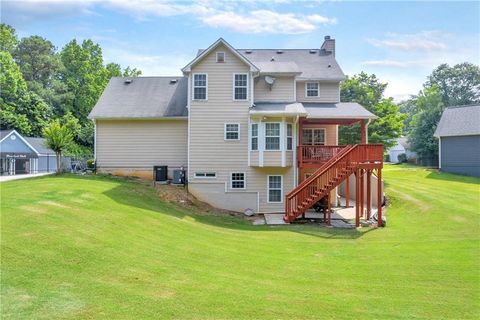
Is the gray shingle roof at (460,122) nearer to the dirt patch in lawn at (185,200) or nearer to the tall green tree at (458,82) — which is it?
the dirt patch in lawn at (185,200)

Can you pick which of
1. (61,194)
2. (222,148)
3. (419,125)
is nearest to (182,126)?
(222,148)

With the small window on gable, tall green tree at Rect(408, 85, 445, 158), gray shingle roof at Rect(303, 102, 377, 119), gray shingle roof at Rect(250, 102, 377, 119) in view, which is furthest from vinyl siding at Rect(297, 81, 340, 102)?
tall green tree at Rect(408, 85, 445, 158)

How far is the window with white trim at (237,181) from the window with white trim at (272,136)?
2.21 metres

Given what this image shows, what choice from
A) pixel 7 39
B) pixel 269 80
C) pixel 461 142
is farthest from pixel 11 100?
pixel 461 142

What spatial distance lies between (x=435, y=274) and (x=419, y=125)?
43133 mm

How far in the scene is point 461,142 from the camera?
3105 cm

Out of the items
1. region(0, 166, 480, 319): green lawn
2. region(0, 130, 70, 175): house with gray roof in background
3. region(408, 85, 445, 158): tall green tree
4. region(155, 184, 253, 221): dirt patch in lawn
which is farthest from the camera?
region(408, 85, 445, 158): tall green tree

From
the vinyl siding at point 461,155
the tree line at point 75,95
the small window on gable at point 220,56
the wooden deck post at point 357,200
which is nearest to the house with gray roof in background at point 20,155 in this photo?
the tree line at point 75,95

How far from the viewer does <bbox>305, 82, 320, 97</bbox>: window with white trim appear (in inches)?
874

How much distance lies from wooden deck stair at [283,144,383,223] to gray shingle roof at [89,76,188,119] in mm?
8739

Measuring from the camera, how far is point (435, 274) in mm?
8328

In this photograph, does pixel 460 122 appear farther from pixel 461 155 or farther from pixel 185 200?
pixel 185 200

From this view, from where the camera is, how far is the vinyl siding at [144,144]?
21453mm

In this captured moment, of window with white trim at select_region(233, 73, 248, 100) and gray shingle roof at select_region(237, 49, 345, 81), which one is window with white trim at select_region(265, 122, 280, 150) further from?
gray shingle roof at select_region(237, 49, 345, 81)
